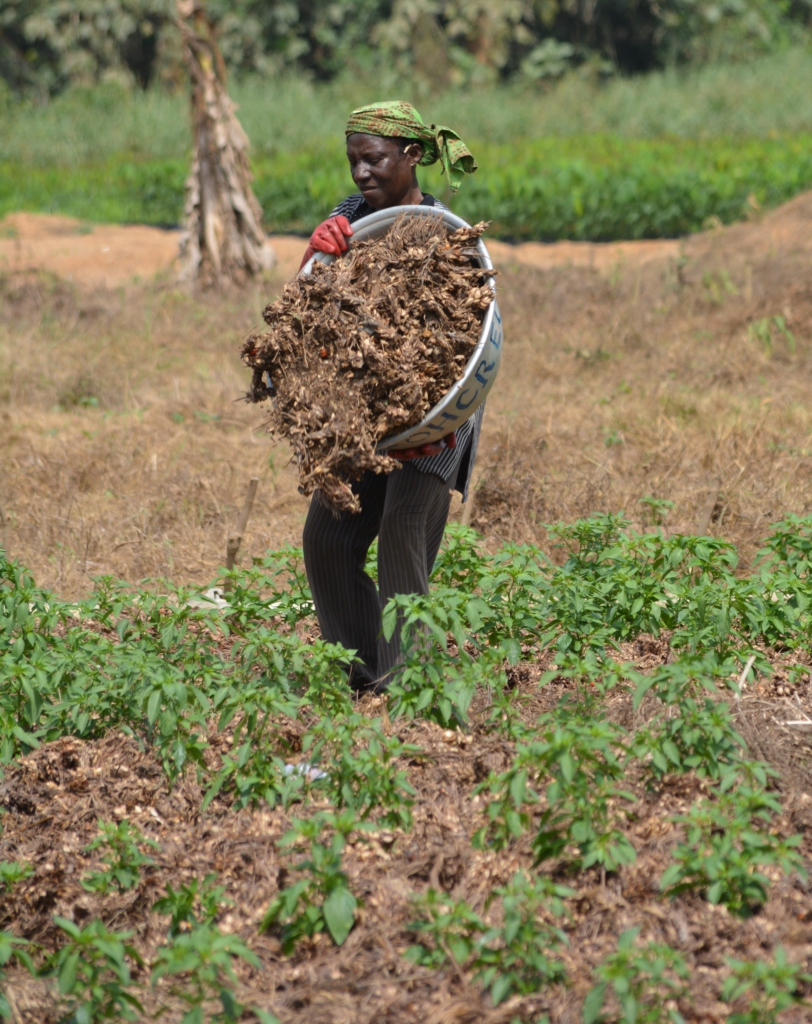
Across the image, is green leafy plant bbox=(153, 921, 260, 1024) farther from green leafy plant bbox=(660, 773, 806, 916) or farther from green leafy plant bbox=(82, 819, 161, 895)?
green leafy plant bbox=(660, 773, 806, 916)

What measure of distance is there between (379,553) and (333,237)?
0.85 metres

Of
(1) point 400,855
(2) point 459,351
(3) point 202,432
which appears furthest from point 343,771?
(3) point 202,432

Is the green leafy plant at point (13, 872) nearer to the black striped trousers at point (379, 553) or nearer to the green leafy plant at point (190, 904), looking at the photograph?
the green leafy plant at point (190, 904)

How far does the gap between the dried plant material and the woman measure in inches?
5.7

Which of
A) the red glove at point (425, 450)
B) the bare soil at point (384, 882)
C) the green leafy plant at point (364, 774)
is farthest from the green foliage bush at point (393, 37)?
the green leafy plant at point (364, 774)

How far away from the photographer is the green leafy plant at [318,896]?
233 cm

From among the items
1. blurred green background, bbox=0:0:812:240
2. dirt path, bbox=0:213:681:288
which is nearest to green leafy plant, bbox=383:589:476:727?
dirt path, bbox=0:213:681:288

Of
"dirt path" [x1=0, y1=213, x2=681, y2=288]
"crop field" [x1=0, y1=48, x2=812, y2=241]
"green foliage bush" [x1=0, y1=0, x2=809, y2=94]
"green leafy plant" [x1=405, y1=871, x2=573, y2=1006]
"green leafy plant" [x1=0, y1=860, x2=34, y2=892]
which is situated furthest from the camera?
"green foliage bush" [x1=0, y1=0, x2=809, y2=94]

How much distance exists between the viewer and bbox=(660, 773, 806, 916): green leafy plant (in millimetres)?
2332

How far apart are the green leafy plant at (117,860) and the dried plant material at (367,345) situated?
0.89 m

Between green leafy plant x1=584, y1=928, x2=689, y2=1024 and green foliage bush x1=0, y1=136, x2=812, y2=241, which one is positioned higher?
green leafy plant x1=584, y1=928, x2=689, y2=1024

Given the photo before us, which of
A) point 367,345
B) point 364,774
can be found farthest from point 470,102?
point 364,774

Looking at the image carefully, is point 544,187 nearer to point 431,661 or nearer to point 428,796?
point 431,661

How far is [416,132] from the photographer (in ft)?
10.2
